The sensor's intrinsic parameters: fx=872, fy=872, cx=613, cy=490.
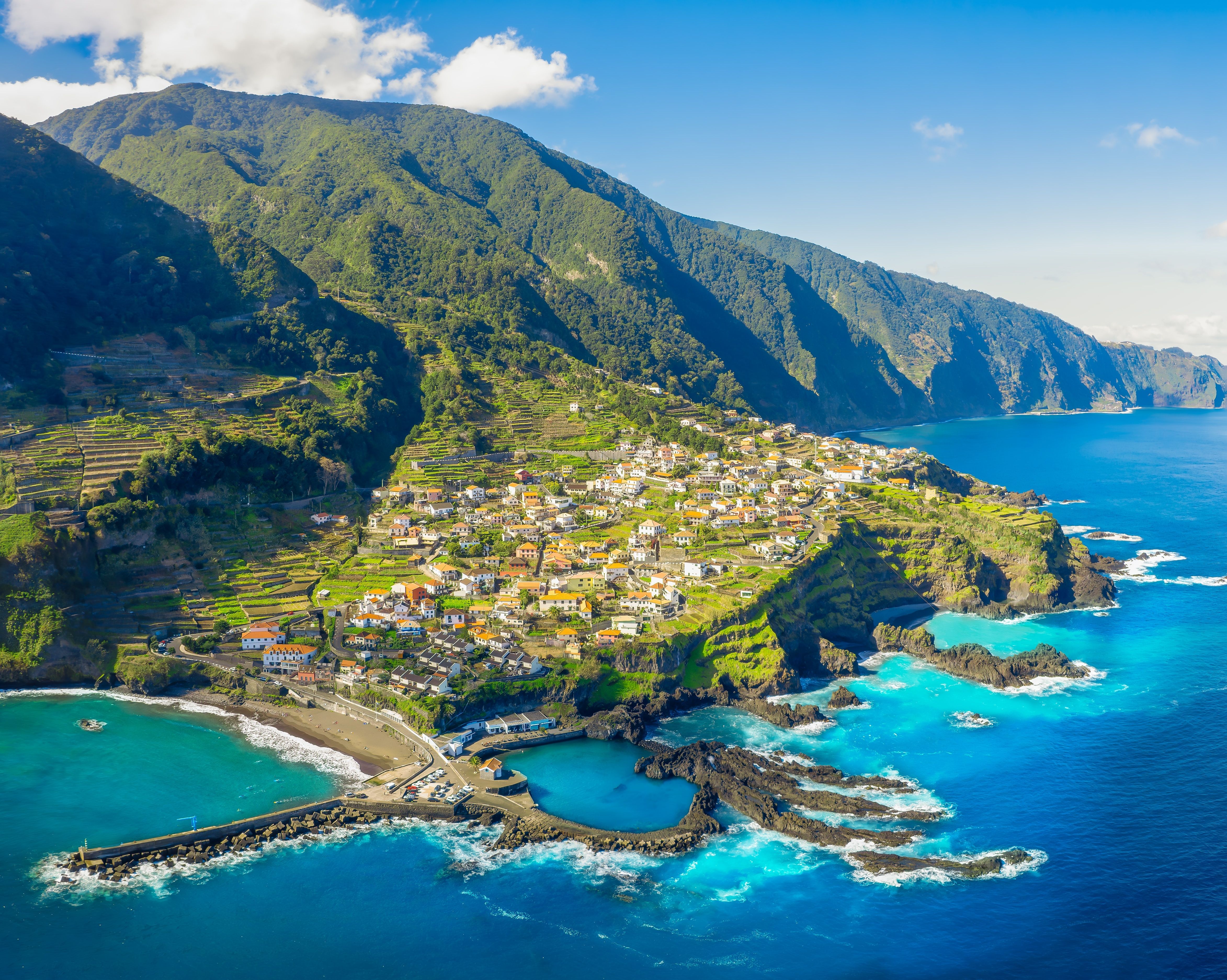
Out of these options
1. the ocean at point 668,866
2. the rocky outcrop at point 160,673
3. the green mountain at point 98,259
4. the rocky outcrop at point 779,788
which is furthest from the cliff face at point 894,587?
the green mountain at point 98,259

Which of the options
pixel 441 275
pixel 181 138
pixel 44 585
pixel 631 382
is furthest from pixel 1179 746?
pixel 181 138

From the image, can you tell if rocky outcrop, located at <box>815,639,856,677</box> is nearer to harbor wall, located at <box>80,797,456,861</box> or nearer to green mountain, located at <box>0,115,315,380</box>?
harbor wall, located at <box>80,797,456,861</box>

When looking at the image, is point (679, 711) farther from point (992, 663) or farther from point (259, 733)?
point (259, 733)

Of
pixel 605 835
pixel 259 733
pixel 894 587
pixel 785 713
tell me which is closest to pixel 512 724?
pixel 605 835

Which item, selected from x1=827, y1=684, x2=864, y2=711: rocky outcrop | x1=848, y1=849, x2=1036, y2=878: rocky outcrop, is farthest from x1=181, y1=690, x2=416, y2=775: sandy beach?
x1=827, y1=684, x2=864, y2=711: rocky outcrop

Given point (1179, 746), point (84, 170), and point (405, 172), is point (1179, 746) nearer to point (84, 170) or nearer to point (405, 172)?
point (84, 170)

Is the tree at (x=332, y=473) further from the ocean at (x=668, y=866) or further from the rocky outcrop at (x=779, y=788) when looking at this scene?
the rocky outcrop at (x=779, y=788)
